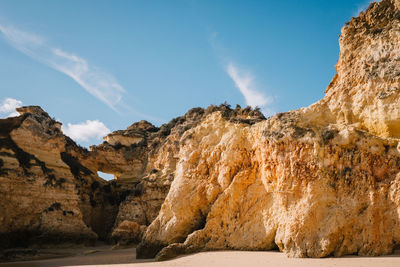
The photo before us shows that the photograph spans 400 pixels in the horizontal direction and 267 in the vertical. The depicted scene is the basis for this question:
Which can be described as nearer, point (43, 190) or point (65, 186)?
point (43, 190)

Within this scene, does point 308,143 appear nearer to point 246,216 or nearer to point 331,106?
point 331,106

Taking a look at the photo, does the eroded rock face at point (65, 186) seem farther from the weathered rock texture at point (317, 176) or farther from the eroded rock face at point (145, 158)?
the weathered rock texture at point (317, 176)

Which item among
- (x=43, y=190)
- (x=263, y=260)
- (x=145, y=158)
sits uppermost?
(x=145, y=158)

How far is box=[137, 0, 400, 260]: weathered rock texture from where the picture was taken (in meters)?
8.27

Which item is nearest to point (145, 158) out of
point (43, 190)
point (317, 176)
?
point (43, 190)

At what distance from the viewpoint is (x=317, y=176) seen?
9.10 meters

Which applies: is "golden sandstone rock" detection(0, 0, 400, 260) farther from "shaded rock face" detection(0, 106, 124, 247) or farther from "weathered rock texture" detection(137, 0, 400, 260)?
"shaded rock face" detection(0, 106, 124, 247)

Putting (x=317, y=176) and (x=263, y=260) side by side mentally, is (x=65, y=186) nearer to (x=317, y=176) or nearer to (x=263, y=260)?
(x=263, y=260)

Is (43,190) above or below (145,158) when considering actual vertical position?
below

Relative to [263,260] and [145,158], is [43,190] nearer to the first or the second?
[145,158]

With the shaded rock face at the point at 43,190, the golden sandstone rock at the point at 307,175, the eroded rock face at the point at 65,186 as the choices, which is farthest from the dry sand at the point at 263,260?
the shaded rock face at the point at 43,190

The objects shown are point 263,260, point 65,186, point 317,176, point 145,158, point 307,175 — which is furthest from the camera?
point 145,158

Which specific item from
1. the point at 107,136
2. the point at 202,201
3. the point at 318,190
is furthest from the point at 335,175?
the point at 107,136

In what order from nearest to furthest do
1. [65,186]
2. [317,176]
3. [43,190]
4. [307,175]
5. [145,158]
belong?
[317,176], [307,175], [43,190], [65,186], [145,158]
